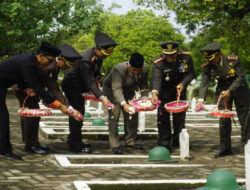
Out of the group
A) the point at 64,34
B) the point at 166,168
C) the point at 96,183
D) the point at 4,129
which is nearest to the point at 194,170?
the point at 166,168

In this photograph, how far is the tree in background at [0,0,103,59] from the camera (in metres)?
27.5

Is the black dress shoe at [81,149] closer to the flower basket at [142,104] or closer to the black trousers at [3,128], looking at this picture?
the flower basket at [142,104]

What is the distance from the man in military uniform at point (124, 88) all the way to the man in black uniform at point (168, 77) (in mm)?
284

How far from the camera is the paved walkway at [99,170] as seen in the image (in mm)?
5770

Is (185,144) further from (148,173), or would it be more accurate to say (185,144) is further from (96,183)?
(96,183)

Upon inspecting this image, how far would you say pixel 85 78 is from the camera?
26.3ft

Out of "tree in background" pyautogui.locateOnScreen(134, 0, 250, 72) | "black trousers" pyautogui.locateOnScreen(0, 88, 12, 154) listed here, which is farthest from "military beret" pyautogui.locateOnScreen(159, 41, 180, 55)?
"tree in background" pyautogui.locateOnScreen(134, 0, 250, 72)

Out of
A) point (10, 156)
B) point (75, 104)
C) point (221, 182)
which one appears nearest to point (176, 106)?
point (75, 104)

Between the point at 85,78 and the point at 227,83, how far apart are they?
247cm

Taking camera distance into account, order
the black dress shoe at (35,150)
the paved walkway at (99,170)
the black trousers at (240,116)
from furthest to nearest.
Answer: the black trousers at (240,116)
the black dress shoe at (35,150)
the paved walkway at (99,170)

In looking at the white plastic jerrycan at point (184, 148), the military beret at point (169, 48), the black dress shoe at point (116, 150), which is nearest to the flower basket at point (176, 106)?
the white plastic jerrycan at point (184, 148)

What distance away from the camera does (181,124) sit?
9258mm

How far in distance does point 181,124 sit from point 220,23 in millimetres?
16187

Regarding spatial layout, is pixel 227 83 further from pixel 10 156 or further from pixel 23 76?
A: pixel 10 156
